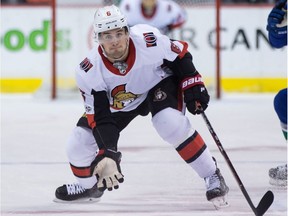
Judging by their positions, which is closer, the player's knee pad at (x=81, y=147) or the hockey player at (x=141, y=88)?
the hockey player at (x=141, y=88)

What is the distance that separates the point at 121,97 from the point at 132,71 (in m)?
0.12

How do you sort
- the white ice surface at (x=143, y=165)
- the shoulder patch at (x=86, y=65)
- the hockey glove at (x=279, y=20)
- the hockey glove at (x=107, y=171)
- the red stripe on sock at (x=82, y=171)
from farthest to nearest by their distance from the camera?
the hockey glove at (x=279, y=20) → the red stripe on sock at (x=82, y=171) → the white ice surface at (x=143, y=165) → the shoulder patch at (x=86, y=65) → the hockey glove at (x=107, y=171)

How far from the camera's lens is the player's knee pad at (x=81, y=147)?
352 centimetres

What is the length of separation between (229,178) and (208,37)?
13.5 ft

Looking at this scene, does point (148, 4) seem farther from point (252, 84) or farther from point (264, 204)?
point (264, 204)

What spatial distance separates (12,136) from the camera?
5.54 metres

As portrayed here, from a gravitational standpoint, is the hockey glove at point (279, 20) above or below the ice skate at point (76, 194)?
above

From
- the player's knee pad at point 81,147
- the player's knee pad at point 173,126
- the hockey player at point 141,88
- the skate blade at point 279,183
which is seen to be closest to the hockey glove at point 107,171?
the hockey player at point 141,88

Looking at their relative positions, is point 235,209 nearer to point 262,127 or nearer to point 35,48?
point 262,127

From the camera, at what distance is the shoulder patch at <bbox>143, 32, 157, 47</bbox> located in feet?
11.2

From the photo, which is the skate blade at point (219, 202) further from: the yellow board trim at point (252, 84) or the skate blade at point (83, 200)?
the yellow board trim at point (252, 84)

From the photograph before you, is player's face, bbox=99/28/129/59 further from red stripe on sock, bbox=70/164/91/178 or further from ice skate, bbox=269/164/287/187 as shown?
ice skate, bbox=269/164/287/187

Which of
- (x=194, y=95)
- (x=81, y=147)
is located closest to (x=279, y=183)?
(x=194, y=95)

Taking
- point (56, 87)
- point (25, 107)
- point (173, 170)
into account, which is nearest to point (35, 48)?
point (56, 87)
